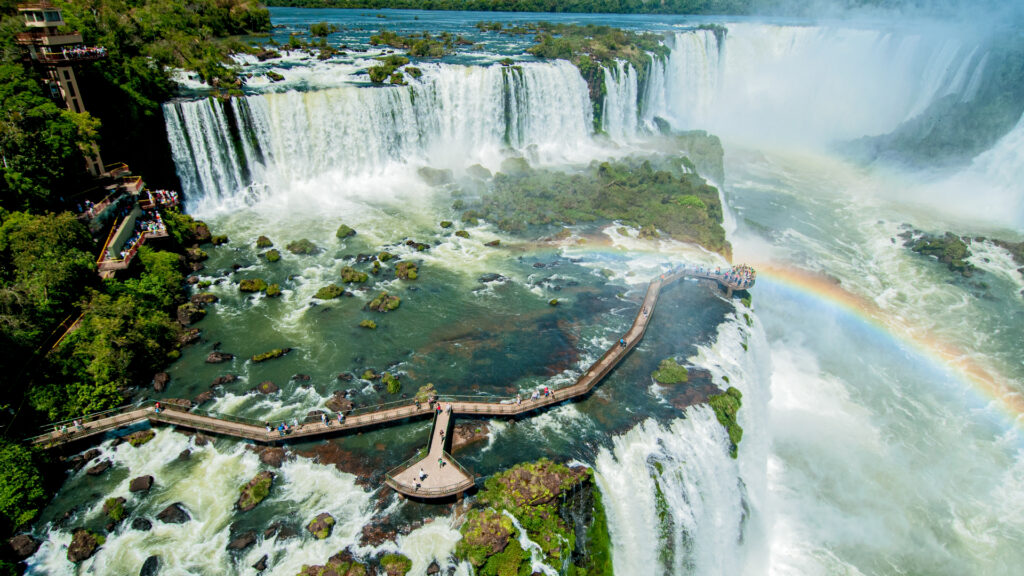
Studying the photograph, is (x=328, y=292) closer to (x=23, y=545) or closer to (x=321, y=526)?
(x=321, y=526)

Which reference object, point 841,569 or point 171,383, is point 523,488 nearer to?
point 841,569

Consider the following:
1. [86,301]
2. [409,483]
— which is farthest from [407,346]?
[86,301]

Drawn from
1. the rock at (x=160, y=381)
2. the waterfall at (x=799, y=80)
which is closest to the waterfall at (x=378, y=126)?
the waterfall at (x=799, y=80)

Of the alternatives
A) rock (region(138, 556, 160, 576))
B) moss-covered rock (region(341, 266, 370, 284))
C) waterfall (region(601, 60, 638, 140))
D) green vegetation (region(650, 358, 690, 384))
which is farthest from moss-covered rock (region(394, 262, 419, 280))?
waterfall (region(601, 60, 638, 140))

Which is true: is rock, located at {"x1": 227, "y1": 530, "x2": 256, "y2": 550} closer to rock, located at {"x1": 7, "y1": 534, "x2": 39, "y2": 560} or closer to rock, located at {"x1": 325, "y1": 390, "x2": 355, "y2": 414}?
rock, located at {"x1": 325, "y1": 390, "x2": 355, "y2": 414}

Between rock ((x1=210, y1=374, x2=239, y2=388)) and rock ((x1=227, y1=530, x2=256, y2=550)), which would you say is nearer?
rock ((x1=227, y1=530, x2=256, y2=550))

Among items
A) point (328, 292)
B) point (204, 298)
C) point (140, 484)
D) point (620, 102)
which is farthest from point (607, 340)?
point (620, 102)
